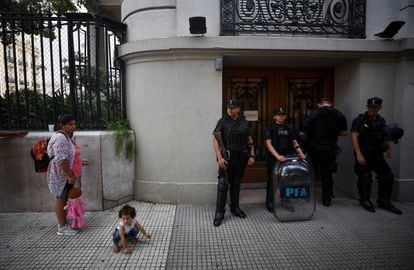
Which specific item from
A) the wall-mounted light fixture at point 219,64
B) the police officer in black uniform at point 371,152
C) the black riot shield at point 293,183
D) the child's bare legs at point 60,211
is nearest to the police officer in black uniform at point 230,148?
the black riot shield at point 293,183

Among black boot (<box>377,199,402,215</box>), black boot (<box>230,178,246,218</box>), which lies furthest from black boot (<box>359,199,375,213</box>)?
black boot (<box>230,178,246,218</box>)

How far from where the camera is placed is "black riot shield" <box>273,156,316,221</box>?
4.48 meters

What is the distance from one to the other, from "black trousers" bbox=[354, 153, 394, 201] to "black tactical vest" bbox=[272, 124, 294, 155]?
4.53ft

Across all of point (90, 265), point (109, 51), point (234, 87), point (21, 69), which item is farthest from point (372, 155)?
point (21, 69)

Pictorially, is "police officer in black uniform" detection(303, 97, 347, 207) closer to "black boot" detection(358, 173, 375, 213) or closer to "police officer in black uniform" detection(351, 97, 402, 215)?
"police officer in black uniform" detection(351, 97, 402, 215)

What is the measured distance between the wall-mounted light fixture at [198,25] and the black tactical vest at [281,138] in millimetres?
2046

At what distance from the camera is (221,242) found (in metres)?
3.95

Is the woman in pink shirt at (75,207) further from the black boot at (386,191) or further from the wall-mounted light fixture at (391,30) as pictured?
the wall-mounted light fixture at (391,30)

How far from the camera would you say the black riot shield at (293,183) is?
176 inches

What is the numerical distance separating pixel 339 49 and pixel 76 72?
4860mm

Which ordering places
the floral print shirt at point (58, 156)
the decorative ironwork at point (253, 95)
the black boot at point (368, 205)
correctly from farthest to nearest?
the decorative ironwork at point (253, 95), the black boot at point (368, 205), the floral print shirt at point (58, 156)

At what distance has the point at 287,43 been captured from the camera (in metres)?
5.18

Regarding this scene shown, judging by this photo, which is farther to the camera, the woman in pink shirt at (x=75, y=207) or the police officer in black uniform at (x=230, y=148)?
the police officer in black uniform at (x=230, y=148)

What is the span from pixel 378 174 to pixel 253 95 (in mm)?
2794
